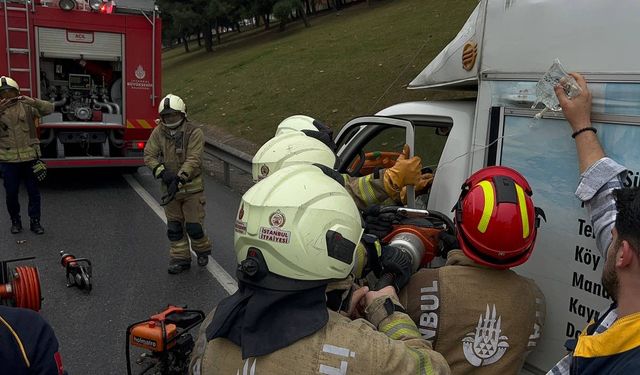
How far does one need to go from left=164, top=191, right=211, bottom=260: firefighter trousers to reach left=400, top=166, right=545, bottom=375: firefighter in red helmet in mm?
3862

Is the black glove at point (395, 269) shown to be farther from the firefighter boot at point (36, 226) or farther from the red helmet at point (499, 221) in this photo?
the firefighter boot at point (36, 226)

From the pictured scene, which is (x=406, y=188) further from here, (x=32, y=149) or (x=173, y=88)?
(x=173, y=88)

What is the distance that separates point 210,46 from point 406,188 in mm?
35067

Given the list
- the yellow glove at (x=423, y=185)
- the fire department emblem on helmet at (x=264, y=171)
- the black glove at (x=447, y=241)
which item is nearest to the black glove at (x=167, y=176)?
the fire department emblem on helmet at (x=264, y=171)

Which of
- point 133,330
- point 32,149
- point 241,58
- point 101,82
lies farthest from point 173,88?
point 133,330

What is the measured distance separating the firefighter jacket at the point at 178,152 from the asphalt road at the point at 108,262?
3.03 ft

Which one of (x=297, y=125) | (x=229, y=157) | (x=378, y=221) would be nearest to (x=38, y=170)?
(x=229, y=157)

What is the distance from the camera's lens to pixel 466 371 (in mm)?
2244

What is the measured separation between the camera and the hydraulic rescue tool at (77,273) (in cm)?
509

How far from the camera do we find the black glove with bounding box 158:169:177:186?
5717 millimetres

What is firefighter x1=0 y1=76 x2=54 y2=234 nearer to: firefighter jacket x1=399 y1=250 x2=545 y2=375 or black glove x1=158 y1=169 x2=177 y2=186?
black glove x1=158 y1=169 x2=177 y2=186

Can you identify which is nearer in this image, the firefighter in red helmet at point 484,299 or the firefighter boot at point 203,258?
the firefighter in red helmet at point 484,299

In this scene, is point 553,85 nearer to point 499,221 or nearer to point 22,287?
point 499,221

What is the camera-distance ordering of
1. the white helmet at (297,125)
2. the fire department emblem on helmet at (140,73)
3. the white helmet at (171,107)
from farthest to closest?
the fire department emblem on helmet at (140,73), the white helmet at (171,107), the white helmet at (297,125)
